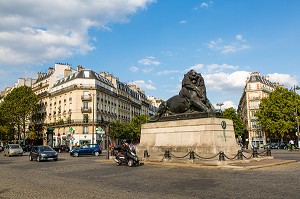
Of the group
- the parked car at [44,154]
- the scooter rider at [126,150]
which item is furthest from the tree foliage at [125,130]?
the scooter rider at [126,150]

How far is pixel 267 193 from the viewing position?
27.2 ft

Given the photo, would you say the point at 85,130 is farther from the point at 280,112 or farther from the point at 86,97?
the point at 280,112

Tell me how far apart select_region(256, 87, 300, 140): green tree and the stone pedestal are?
157 feet

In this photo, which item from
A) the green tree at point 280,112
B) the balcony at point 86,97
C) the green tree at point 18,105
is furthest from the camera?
the green tree at point 18,105

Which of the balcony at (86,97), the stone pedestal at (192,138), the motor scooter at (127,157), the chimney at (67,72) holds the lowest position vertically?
the motor scooter at (127,157)

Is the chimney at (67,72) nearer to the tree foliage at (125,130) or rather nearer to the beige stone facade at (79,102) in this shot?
the beige stone facade at (79,102)

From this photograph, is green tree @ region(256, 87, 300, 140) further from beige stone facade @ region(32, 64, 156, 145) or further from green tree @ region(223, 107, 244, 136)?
beige stone facade @ region(32, 64, 156, 145)

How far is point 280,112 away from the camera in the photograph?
6269cm

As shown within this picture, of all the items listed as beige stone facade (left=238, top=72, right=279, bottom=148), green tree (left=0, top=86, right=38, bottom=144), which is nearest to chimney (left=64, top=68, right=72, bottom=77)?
green tree (left=0, top=86, right=38, bottom=144)

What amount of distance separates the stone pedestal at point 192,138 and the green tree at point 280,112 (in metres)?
47.9

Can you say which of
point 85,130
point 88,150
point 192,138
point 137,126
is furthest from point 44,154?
point 137,126

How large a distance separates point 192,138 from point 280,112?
50.7m

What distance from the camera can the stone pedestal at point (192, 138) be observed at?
17.6 m

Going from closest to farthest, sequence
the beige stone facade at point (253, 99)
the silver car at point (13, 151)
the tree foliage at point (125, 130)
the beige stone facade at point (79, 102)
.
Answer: the silver car at point (13, 151), the beige stone facade at point (79, 102), the tree foliage at point (125, 130), the beige stone facade at point (253, 99)
